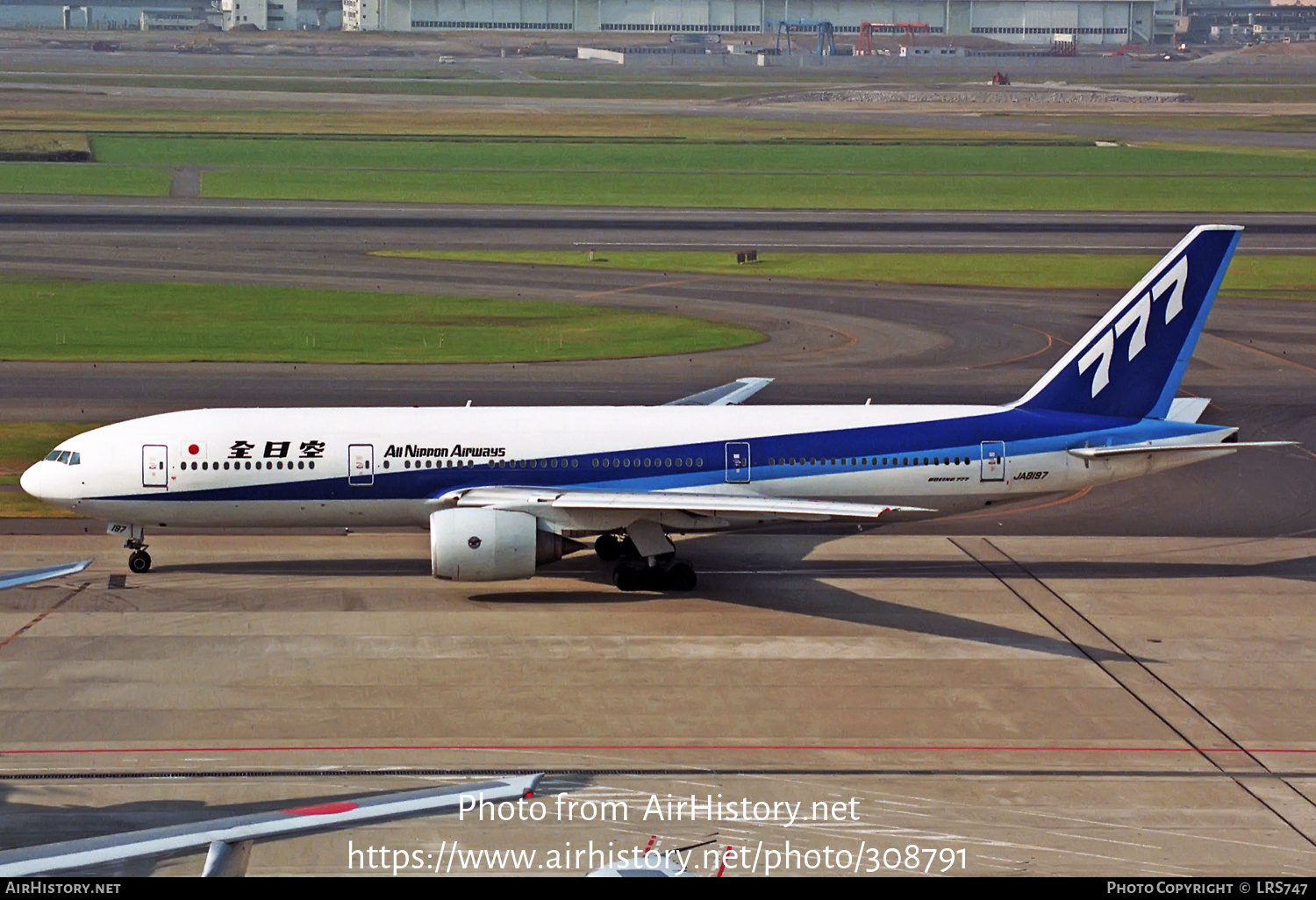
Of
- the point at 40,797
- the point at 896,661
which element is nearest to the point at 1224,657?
the point at 896,661

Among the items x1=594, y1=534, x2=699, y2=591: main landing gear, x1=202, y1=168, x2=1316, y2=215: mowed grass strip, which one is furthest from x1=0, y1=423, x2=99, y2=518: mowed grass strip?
x1=202, y1=168, x2=1316, y2=215: mowed grass strip

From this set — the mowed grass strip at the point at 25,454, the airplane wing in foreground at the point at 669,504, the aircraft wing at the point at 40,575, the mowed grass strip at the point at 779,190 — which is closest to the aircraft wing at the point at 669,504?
the airplane wing in foreground at the point at 669,504

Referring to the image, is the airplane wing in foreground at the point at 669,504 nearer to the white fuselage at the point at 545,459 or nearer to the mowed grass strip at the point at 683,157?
the white fuselage at the point at 545,459

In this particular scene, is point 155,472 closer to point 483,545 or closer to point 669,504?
point 483,545

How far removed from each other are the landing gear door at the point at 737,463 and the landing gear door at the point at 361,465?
28.3 ft

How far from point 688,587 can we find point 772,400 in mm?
19967

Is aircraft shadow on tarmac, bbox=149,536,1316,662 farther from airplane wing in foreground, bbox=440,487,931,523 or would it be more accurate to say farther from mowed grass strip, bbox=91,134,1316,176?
mowed grass strip, bbox=91,134,1316,176

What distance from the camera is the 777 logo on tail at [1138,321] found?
37.0m

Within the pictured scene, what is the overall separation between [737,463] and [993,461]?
6.40 metres

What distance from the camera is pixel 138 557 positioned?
36406mm

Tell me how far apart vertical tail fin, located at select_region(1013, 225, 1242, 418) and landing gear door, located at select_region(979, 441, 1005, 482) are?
2.17 meters

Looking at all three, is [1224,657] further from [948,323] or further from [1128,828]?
[948,323]

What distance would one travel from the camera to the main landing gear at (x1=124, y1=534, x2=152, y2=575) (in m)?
36.4

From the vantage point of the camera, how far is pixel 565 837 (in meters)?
21.8
